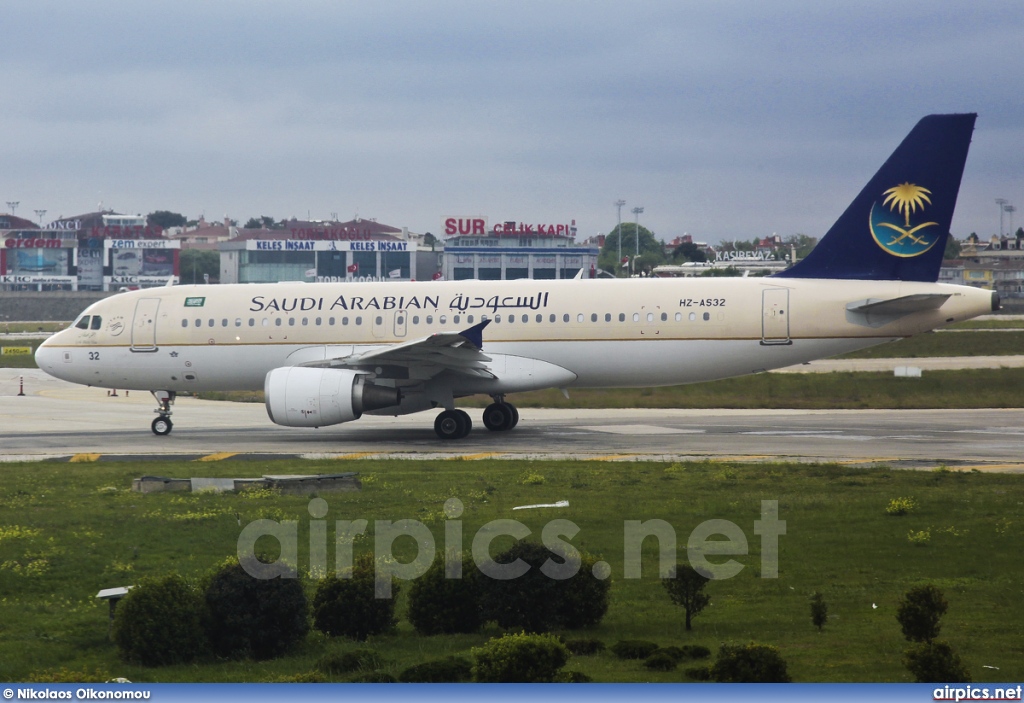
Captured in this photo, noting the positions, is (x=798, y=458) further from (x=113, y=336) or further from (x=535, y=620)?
(x=113, y=336)

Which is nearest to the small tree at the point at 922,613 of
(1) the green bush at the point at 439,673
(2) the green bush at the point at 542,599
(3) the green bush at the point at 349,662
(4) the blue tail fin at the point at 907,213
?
(2) the green bush at the point at 542,599

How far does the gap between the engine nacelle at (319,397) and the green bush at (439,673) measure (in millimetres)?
18192

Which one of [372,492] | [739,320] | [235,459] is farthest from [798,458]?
[235,459]

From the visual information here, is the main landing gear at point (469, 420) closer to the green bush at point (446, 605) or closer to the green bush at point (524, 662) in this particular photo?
the green bush at point (446, 605)

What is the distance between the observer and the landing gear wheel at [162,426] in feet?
102

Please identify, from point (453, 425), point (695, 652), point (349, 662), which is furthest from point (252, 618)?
point (453, 425)

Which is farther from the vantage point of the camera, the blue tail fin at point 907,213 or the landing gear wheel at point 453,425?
the landing gear wheel at point 453,425

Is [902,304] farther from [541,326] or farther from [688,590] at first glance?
[688,590]

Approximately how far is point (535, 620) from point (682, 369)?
62.3 ft

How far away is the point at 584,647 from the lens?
10.3 m

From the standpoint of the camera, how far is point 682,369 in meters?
29.2

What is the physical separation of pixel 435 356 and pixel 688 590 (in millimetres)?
17681

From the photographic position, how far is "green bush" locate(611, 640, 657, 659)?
33.1 feet

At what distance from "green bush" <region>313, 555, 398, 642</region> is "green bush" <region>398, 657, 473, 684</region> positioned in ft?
5.12
